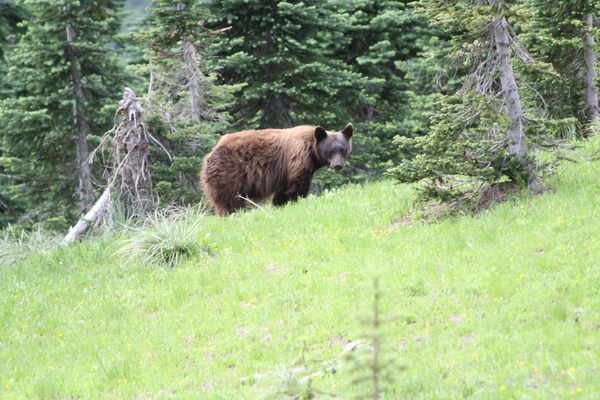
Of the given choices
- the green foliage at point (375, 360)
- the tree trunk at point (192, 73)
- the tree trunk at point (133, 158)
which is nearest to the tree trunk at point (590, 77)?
the tree trunk at point (192, 73)

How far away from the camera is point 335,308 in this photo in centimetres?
852

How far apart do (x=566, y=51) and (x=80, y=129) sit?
1339 centimetres

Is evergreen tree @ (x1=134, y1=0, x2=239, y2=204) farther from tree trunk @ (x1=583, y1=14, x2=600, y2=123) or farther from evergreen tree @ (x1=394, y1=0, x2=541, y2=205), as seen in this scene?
tree trunk @ (x1=583, y1=14, x2=600, y2=123)

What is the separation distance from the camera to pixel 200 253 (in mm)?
11461

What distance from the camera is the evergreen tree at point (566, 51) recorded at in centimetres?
1477

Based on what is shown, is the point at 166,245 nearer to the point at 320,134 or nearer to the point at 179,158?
the point at 320,134

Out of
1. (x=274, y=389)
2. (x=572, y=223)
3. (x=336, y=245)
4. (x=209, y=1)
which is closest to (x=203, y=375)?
(x=274, y=389)

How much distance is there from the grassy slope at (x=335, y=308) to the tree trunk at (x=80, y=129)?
907 cm

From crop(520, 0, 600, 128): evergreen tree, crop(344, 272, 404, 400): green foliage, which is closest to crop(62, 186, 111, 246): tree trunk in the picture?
crop(344, 272, 404, 400): green foliage

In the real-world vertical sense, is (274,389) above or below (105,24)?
below

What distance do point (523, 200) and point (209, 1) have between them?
47.0 feet

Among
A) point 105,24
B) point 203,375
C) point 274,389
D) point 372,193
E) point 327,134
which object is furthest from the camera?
point 105,24

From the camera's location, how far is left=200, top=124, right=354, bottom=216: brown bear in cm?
1446

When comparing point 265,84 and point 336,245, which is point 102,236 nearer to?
point 336,245
